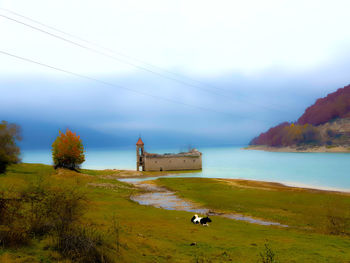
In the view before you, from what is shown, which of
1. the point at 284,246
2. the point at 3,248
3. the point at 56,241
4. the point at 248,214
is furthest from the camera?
the point at 248,214

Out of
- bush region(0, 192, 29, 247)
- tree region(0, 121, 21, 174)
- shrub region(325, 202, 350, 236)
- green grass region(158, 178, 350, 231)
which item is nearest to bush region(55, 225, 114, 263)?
bush region(0, 192, 29, 247)

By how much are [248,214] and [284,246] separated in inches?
430

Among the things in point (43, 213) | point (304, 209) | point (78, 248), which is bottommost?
point (304, 209)

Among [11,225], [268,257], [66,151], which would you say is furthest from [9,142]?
[268,257]

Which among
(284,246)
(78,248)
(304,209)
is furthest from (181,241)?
(304,209)

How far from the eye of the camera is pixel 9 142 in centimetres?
4428

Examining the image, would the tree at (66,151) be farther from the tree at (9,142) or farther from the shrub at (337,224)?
the shrub at (337,224)

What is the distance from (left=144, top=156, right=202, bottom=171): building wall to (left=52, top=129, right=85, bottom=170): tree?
87.1 ft

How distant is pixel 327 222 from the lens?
736 inches

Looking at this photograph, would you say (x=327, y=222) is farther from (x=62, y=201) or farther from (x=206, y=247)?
(x=62, y=201)

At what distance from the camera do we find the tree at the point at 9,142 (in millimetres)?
41875

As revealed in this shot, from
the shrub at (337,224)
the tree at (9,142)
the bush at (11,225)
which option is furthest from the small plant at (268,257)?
the tree at (9,142)

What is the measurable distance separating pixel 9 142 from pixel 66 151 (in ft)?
60.2

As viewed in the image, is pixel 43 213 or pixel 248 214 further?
pixel 248 214
